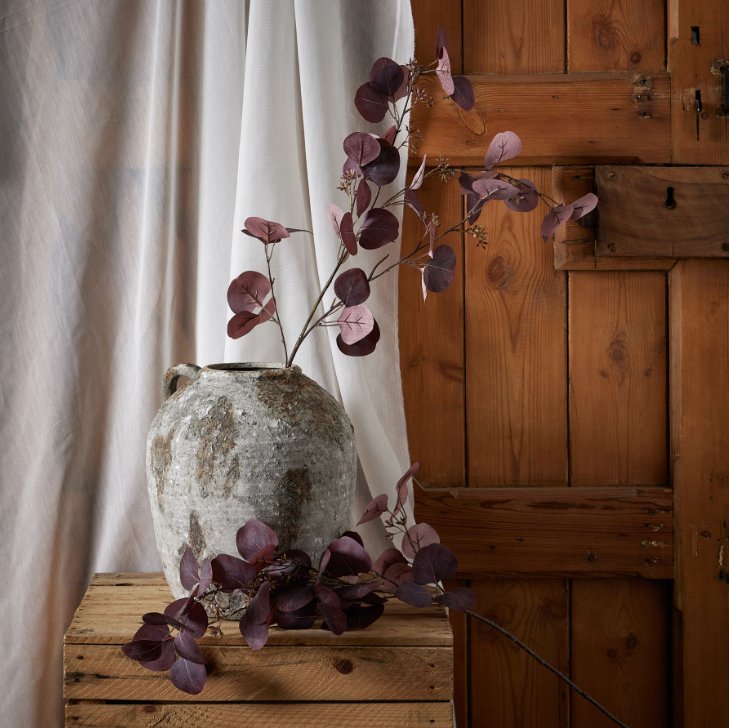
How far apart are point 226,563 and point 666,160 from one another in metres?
0.92

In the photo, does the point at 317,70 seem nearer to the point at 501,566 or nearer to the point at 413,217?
the point at 413,217

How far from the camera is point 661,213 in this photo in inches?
50.8

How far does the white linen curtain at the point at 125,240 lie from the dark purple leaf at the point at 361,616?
0.85 feet

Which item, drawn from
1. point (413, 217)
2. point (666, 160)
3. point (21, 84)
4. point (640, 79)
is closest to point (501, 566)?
point (413, 217)

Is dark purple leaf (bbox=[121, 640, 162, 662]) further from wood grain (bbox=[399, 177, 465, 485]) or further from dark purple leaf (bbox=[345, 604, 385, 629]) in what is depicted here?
wood grain (bbox=[399, 177, 465, 485])

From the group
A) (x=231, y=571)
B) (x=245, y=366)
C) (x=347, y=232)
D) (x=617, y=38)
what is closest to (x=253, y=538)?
(x=231, y=571)

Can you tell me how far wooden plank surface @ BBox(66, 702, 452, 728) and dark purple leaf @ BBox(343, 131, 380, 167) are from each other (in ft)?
2.12

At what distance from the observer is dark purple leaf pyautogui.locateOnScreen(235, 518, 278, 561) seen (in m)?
0.90

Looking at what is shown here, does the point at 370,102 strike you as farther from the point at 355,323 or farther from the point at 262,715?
the point at 262,715

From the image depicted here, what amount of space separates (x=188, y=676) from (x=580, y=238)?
855 mm

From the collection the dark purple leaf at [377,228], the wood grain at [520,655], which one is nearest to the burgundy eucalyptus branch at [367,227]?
the dark purple leaf at [377,228]

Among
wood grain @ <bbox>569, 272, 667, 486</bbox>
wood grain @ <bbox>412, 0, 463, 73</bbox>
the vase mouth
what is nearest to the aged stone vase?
the vase mouth

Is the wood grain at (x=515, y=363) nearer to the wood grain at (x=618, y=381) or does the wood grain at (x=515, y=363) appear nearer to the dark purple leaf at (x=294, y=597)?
the wood grain at (x=618, y=381)

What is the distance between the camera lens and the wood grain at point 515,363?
1.34 m
